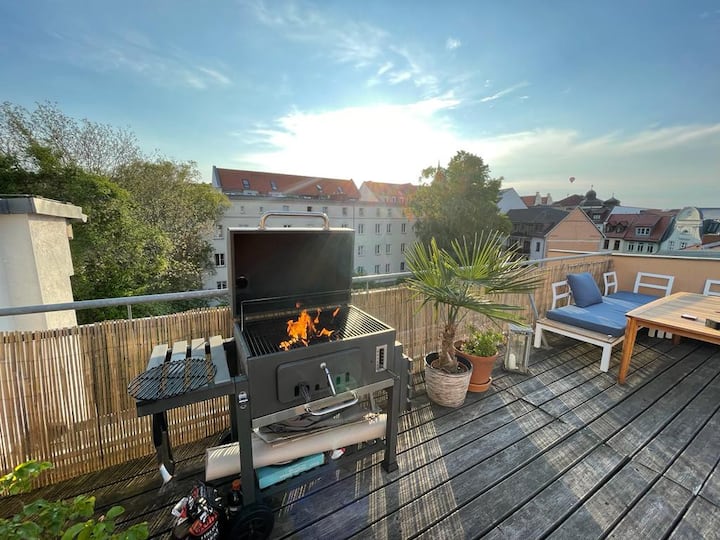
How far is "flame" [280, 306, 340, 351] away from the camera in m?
1.50

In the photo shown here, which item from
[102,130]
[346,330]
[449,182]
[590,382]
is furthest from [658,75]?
[102,130]

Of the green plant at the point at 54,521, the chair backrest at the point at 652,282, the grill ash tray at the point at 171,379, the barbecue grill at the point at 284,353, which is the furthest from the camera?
the chair backrest at the point at 652,282

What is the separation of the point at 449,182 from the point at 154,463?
19.4m

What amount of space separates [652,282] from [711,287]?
0.58 m

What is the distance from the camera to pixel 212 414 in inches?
85.8

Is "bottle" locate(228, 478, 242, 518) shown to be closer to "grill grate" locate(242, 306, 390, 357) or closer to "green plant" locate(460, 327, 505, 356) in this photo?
"grill grate" locate(242, 306, 390, 357)

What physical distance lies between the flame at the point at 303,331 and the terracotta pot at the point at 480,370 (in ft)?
5.16

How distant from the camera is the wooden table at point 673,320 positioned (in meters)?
2.54

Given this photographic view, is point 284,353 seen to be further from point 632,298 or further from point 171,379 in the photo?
point 632,298

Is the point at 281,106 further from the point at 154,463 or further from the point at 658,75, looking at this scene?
the point at 154,463

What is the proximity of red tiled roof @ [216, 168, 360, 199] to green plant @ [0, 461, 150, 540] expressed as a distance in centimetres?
2260

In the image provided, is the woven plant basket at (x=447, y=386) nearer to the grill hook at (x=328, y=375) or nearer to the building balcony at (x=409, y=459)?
the building balcony at (x=409, y=459)

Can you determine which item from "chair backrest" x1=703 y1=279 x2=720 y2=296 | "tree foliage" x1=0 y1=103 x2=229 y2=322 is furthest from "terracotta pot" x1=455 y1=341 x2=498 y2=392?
"tree foliage" x1=0 y1=103 x2=229 y2=322

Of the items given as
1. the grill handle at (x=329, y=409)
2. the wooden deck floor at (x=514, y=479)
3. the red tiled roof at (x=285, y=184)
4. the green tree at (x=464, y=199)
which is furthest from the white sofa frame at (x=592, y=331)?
the red tiled roof at (x=285, y=184)
